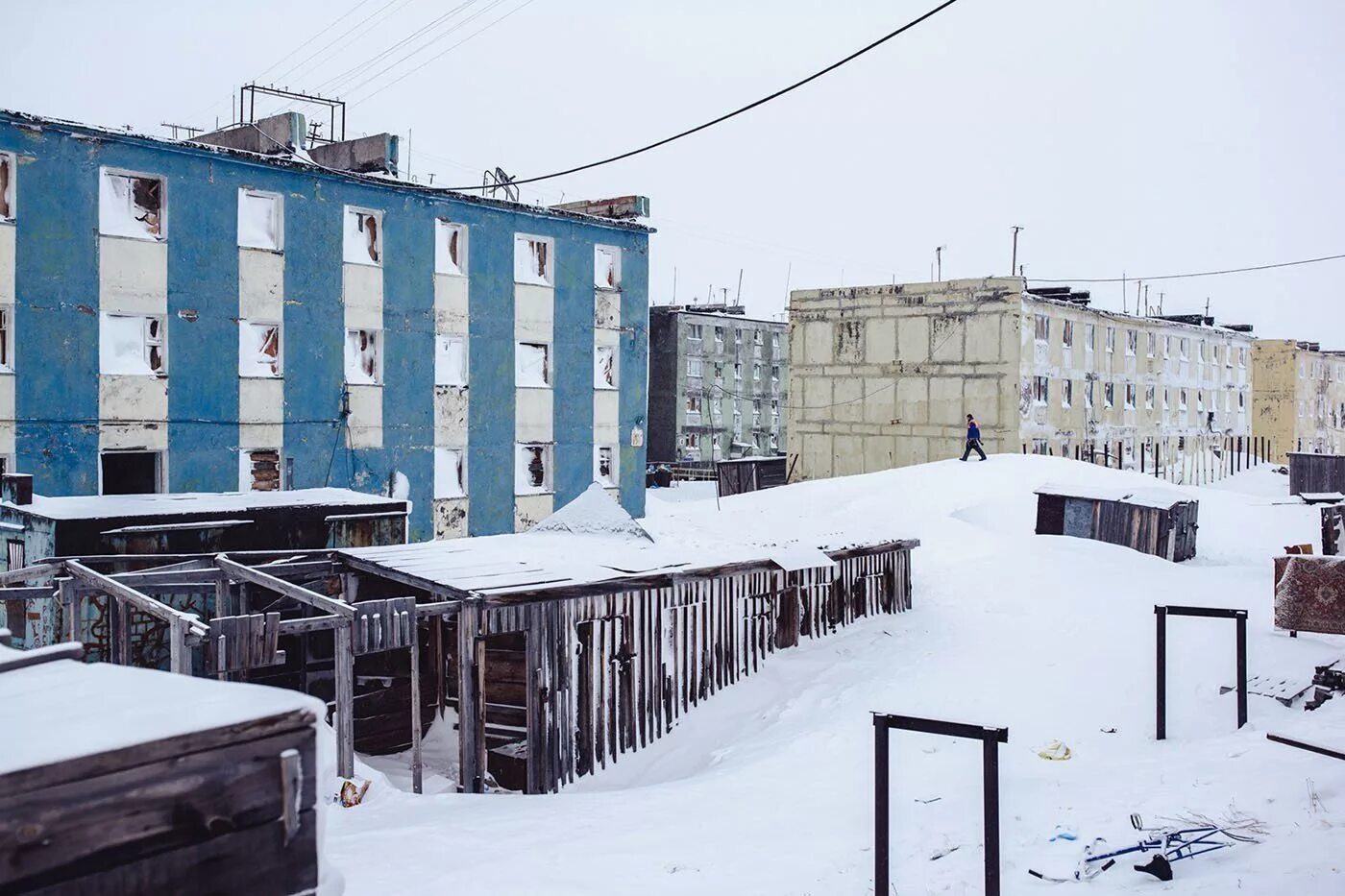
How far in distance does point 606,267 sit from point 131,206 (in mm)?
15284

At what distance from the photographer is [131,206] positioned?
2572 centimetres

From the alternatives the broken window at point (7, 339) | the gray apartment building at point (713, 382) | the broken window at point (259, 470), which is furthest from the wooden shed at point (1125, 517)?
the gray apartment building at point (713, 382)

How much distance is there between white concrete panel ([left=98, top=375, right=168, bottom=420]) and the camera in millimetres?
25469

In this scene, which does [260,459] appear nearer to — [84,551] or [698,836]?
[84,551]

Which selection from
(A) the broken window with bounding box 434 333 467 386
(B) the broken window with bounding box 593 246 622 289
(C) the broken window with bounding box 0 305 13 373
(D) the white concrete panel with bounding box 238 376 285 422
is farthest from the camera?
(B) the broken window with bounding box 593 246 622 289

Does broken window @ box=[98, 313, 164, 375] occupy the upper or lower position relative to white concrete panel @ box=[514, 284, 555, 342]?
lower

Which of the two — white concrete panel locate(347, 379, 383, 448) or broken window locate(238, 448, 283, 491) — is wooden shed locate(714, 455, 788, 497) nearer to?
white concrete panel locate(347, 379, 383, 448)

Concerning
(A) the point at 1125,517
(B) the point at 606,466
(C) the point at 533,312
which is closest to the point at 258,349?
(C) the point at 533,312

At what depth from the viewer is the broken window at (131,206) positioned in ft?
82.8

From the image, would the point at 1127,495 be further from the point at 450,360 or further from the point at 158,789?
the point at 158,789

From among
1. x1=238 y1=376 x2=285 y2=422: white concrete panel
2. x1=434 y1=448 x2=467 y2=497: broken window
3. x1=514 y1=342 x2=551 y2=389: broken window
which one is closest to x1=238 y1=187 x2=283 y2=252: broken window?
x1=238 y1=376 x2=285 y2=422: white concrete panel

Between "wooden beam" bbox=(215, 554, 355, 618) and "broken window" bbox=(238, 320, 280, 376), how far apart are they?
14.4 m

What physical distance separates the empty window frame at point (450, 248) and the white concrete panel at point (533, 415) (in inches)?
169

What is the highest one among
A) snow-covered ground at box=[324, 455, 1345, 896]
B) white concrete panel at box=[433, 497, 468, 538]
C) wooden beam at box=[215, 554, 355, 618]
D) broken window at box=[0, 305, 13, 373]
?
broken window at box=[0, 305, 13, 373]
